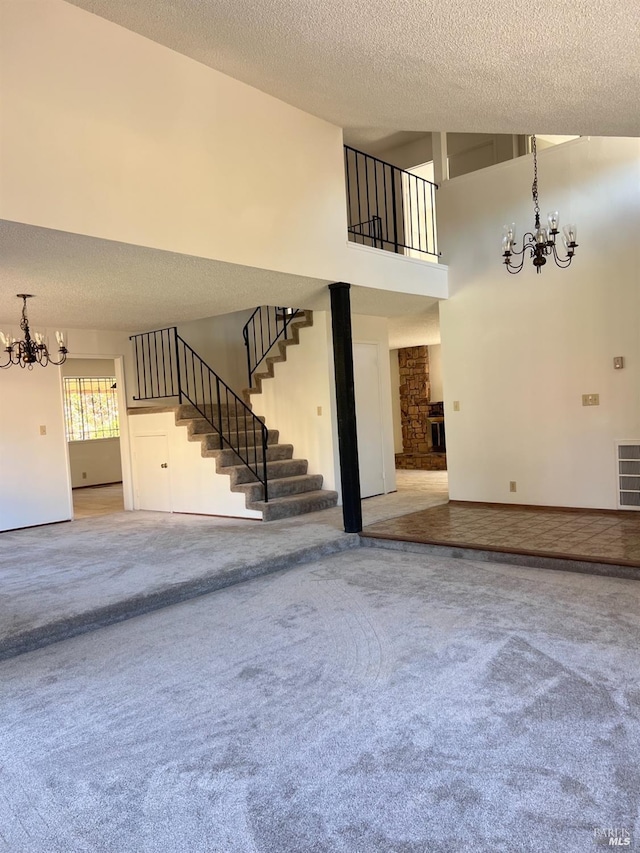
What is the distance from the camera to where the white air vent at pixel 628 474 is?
5.87m

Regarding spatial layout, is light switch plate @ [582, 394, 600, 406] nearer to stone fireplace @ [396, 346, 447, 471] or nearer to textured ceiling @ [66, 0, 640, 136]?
textured ceiling @ [66, 0, 640, 136]

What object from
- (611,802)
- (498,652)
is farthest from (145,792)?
(498,652)

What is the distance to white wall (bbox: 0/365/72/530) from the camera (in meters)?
7.01

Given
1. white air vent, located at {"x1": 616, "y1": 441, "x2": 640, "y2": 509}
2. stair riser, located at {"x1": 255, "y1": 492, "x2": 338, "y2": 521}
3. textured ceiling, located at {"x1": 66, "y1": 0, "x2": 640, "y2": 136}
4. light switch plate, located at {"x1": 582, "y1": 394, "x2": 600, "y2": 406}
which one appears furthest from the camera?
stair riser, located at {"x1": 255, "y1": 492, "x2": 338, "y2": 521}

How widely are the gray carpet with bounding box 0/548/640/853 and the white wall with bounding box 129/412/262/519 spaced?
9.63 ft

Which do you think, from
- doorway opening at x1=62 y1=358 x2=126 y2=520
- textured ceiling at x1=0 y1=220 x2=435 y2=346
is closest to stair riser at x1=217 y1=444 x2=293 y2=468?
→ textured ceiling at x1=0 y1=220 x2=435 y2=346

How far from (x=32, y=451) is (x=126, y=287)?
318 centimetres

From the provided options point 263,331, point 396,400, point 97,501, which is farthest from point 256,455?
point 396,400

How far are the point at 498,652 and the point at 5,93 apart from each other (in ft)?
13.1

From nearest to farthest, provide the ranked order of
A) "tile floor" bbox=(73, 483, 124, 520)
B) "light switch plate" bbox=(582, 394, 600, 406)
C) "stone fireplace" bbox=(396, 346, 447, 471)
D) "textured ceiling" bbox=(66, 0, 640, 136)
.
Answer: "textured ceiling" bbox=(66, 0, 640, 136) → "light switch plate" bbox=(582, 394, 600, 406) → "tile floor" bbox=(73, 483, 124, 520) → "stone fireplace" bbox=(396, 346, 447, 471)

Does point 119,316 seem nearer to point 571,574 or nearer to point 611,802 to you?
point 571,574

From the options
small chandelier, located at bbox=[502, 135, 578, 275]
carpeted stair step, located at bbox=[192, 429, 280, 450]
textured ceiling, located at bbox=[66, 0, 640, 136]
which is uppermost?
textured ceiling, located at bbox=[66, 0, 640, 136]

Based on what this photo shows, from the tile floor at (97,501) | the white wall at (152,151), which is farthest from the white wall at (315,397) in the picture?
the tile floor at (97,501)

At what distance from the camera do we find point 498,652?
311cm
